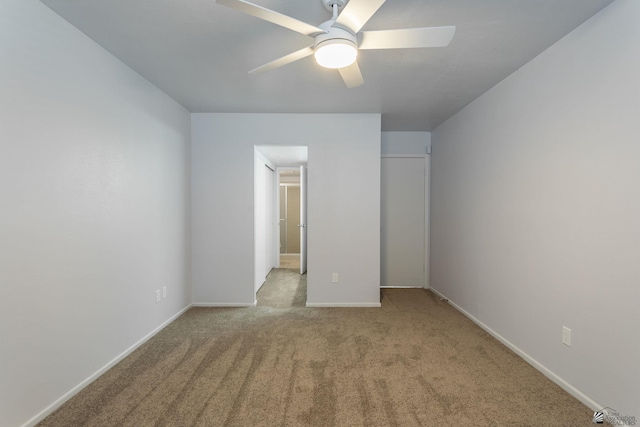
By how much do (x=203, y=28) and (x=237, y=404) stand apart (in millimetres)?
2460

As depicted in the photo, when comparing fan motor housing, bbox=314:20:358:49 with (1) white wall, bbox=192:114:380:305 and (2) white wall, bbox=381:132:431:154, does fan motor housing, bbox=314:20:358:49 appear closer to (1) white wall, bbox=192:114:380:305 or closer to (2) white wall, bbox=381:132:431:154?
(1) white wall, bbox=192:114:380:305

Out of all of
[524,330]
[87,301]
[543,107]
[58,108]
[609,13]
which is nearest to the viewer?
[609,13]

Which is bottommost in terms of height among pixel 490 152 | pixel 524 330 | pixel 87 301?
pixel 524 330

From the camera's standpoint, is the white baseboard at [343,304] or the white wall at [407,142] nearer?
the white baseboard at [343,304]

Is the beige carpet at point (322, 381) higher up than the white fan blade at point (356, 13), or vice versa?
the white fan blade at point (356, 13)

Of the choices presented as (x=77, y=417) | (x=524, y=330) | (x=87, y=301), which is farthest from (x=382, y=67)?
(x=77, y=417)

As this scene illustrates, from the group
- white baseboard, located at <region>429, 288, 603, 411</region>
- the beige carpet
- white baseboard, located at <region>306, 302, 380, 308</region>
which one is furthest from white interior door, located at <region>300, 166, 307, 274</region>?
white baseboard, located at <region>429, 288, 603, 411</region>

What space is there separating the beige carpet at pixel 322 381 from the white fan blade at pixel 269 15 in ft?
7.13

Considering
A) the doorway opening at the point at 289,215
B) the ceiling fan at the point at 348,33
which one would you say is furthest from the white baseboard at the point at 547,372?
the doorway opening at the point at 289,215

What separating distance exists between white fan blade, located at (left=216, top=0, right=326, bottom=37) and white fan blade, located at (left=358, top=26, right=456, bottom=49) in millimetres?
277

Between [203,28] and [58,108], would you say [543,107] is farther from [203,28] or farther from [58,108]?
[58,108]

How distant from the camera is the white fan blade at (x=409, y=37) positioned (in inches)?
55.2

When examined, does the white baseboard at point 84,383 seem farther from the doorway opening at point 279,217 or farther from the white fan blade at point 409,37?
the white fan blade at point 409,37

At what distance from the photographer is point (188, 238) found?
3445 mm
